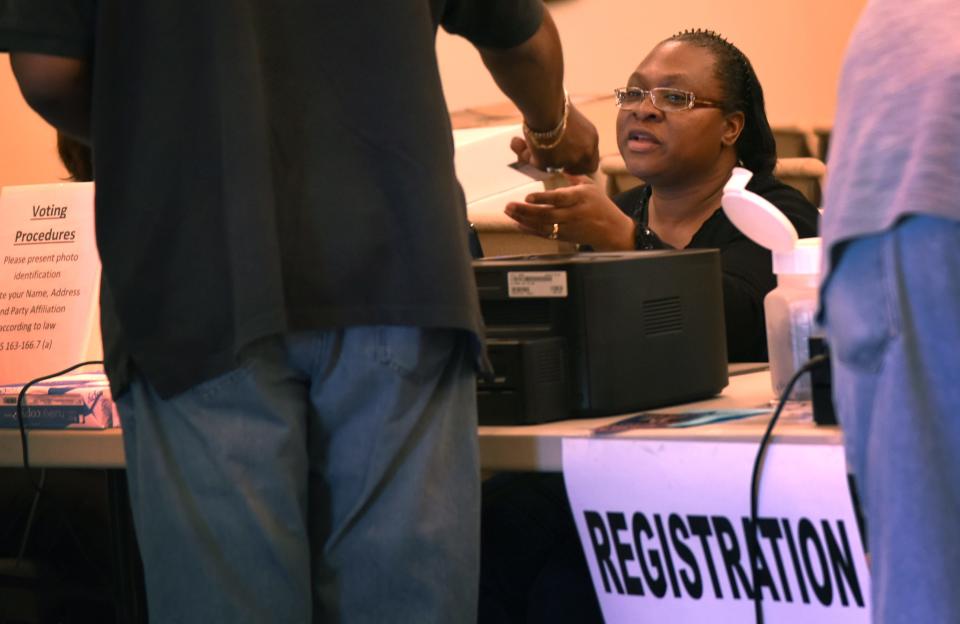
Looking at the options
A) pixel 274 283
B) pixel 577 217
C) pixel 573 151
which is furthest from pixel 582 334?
pixel 274 283

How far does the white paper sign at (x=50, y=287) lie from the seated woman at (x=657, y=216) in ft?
1.93

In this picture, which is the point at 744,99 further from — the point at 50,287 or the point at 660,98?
the point at 50,287

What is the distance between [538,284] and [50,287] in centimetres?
70

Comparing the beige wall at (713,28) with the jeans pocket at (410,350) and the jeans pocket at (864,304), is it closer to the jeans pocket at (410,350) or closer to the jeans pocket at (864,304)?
the jeans pocket at (410,350)

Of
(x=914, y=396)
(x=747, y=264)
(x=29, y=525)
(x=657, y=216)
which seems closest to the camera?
(x=914, y=396)

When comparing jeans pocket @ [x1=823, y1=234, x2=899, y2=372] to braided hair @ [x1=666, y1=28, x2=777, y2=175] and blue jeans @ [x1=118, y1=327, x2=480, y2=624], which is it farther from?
braided hair @ [x1=666, y1=28, x2=777, y2=175]

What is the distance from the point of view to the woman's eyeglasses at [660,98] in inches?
93.8

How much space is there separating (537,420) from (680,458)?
23 cm

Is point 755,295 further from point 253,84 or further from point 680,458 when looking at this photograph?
point 253,84

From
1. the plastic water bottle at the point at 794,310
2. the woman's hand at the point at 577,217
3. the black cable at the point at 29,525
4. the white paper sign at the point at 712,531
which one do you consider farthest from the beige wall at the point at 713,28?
the white paper sign at the point at 712,531

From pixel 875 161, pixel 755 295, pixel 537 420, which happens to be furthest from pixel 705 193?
pixel 875 161

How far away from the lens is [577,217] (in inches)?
76.4

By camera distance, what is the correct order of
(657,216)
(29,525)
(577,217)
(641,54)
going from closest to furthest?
1. (577,217)
2. (29,525)
3. (657,216)
4. (641,54)

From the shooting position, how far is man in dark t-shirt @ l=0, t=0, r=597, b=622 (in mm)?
1035
